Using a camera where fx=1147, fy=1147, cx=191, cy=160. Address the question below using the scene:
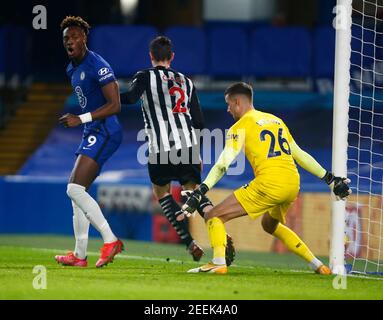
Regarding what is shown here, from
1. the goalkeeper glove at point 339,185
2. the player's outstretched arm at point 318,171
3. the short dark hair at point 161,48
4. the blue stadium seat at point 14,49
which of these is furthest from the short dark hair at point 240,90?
the blue stadium seat at point 14,49

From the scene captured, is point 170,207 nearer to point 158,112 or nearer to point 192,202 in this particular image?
point 158,112

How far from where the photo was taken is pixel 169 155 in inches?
402

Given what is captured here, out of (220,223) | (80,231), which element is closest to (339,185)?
(220,223)

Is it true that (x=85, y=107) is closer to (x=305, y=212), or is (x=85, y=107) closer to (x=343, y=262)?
(x=343, y=262)

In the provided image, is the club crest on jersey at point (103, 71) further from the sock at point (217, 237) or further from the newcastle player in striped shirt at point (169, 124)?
the sock at point (217, 237)

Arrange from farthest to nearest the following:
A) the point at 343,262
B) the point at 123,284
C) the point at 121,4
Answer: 1. the point at 121,4
2. the point at 343,262
3. the point at 123,284

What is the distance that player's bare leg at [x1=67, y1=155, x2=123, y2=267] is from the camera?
9594 mm

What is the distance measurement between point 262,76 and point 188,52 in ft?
4.21

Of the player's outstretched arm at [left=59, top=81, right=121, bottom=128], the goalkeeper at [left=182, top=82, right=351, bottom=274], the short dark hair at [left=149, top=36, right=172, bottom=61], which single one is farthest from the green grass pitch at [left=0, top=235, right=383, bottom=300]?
the short dark hair at [left=149, top=36, right=172, bottom=61]

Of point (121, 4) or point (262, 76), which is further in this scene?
point (121, 4)

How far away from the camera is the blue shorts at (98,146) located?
963cm

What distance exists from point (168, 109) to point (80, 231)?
4.41 ft

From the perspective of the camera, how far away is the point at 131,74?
1888cm

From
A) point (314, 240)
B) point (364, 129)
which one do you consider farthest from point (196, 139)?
point (364, 129)
